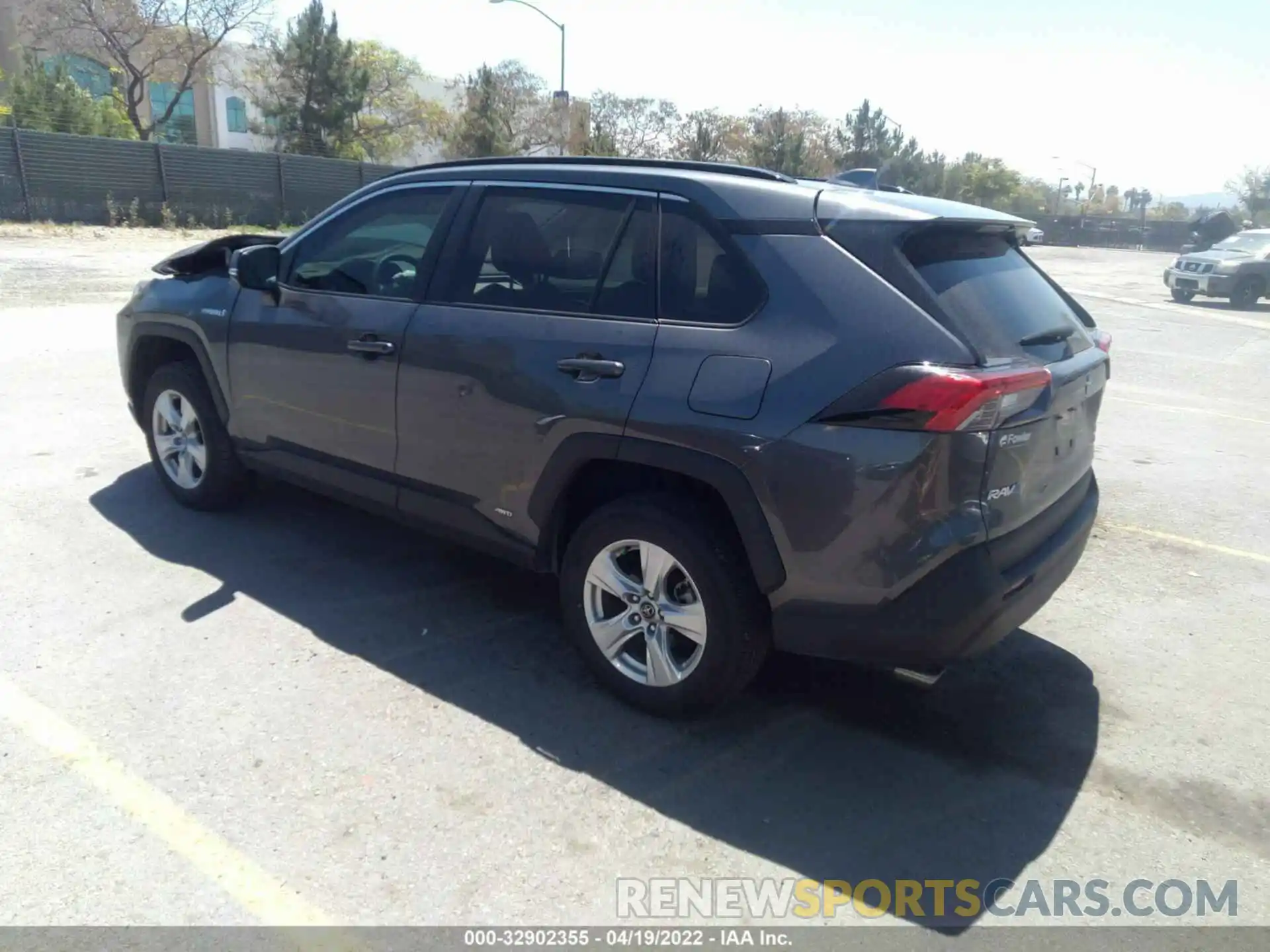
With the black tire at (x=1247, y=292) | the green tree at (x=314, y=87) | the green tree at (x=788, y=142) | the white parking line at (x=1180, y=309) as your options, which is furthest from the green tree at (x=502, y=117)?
the black tire at (x=1247, y=292)

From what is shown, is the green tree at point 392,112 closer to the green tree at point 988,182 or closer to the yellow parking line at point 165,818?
the green tree at point 988,182

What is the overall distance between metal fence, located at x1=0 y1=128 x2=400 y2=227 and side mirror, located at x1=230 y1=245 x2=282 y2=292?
2480 centimetres

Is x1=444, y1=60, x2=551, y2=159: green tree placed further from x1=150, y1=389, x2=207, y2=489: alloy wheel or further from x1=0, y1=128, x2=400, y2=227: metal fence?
x1=150, y1=389, x2=207, y2=489: alloy wheel

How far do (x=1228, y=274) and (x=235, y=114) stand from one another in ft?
166

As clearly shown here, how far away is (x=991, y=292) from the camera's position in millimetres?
3283

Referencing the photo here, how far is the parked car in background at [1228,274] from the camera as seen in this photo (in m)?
22.5

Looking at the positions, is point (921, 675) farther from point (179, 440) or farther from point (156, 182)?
point (156, 182)

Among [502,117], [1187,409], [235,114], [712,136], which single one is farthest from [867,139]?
[1187,409]

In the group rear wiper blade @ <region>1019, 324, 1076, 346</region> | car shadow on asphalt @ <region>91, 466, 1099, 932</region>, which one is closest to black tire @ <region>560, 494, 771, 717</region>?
car shadow on asphalt @ <region>91, 466, 1099, 932</region>

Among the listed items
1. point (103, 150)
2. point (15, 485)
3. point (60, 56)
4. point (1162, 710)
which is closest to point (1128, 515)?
point (1162, 710)

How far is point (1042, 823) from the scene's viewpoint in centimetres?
304

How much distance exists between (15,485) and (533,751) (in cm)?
389

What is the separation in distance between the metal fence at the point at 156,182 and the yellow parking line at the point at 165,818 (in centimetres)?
2619

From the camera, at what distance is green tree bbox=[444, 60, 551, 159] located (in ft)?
129
